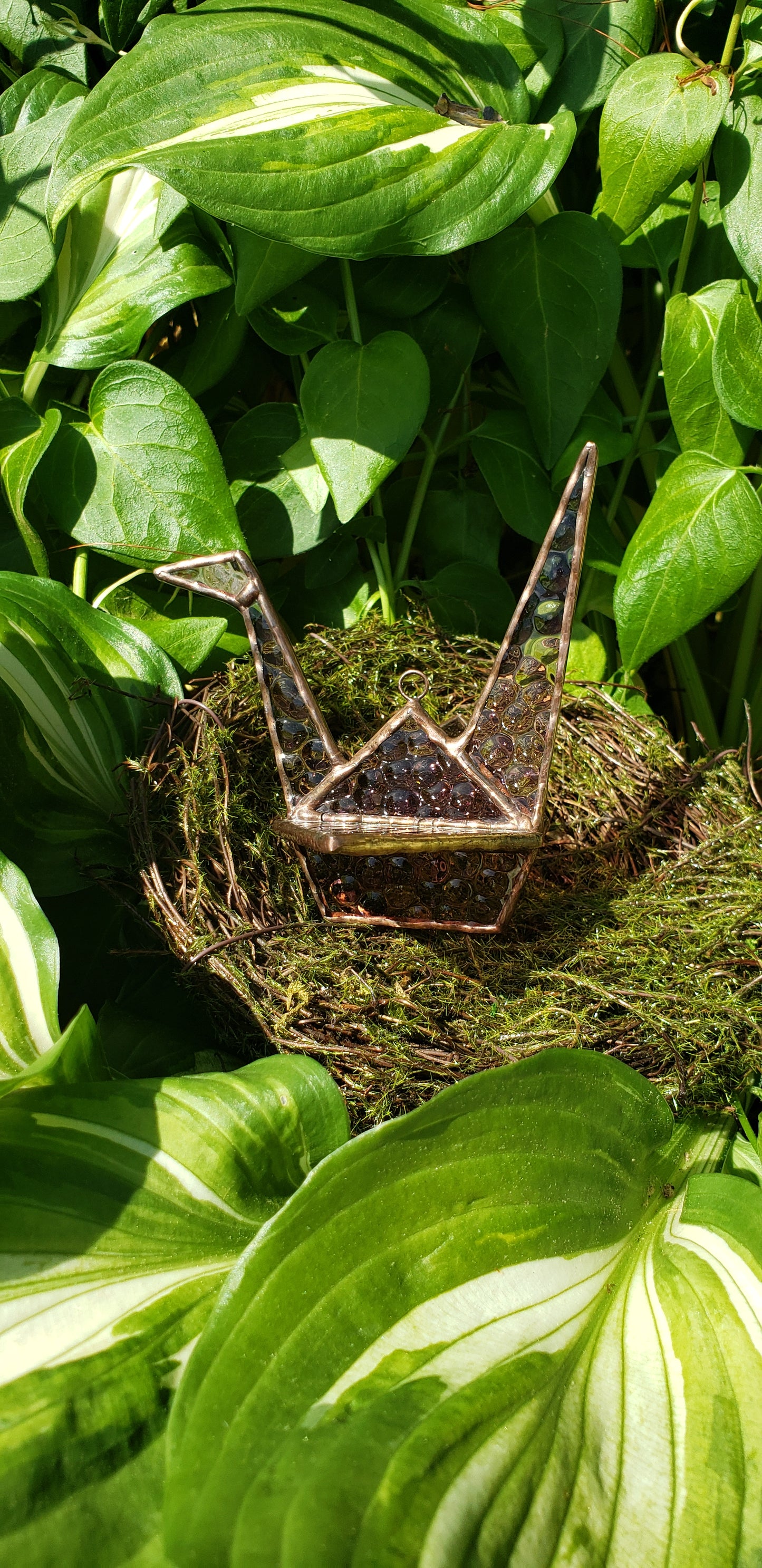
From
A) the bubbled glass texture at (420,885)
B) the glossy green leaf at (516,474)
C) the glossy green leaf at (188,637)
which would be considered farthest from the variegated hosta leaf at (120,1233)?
the glossy green leaf at (516,474)

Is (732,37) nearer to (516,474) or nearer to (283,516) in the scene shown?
(516,474)

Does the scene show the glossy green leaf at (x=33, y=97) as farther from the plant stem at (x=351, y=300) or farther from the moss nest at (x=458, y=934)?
the moss nest at (x=458, y=934)

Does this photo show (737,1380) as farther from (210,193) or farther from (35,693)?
(210,193)

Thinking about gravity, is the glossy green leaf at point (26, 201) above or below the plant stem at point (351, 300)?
above

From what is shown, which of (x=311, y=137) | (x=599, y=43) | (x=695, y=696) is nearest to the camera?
(x=311, y=137)

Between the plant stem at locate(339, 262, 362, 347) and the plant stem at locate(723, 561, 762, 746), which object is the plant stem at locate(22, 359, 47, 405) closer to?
the plant stem at locate(339, 262, 362, 347)

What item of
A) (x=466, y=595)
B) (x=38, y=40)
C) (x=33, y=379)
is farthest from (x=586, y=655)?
(x=38, y=40)

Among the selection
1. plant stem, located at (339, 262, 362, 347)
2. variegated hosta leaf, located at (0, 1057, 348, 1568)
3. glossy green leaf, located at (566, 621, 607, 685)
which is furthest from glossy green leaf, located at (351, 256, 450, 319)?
variegated hosta leaf, located at (0, 1057, 348, 1568)
